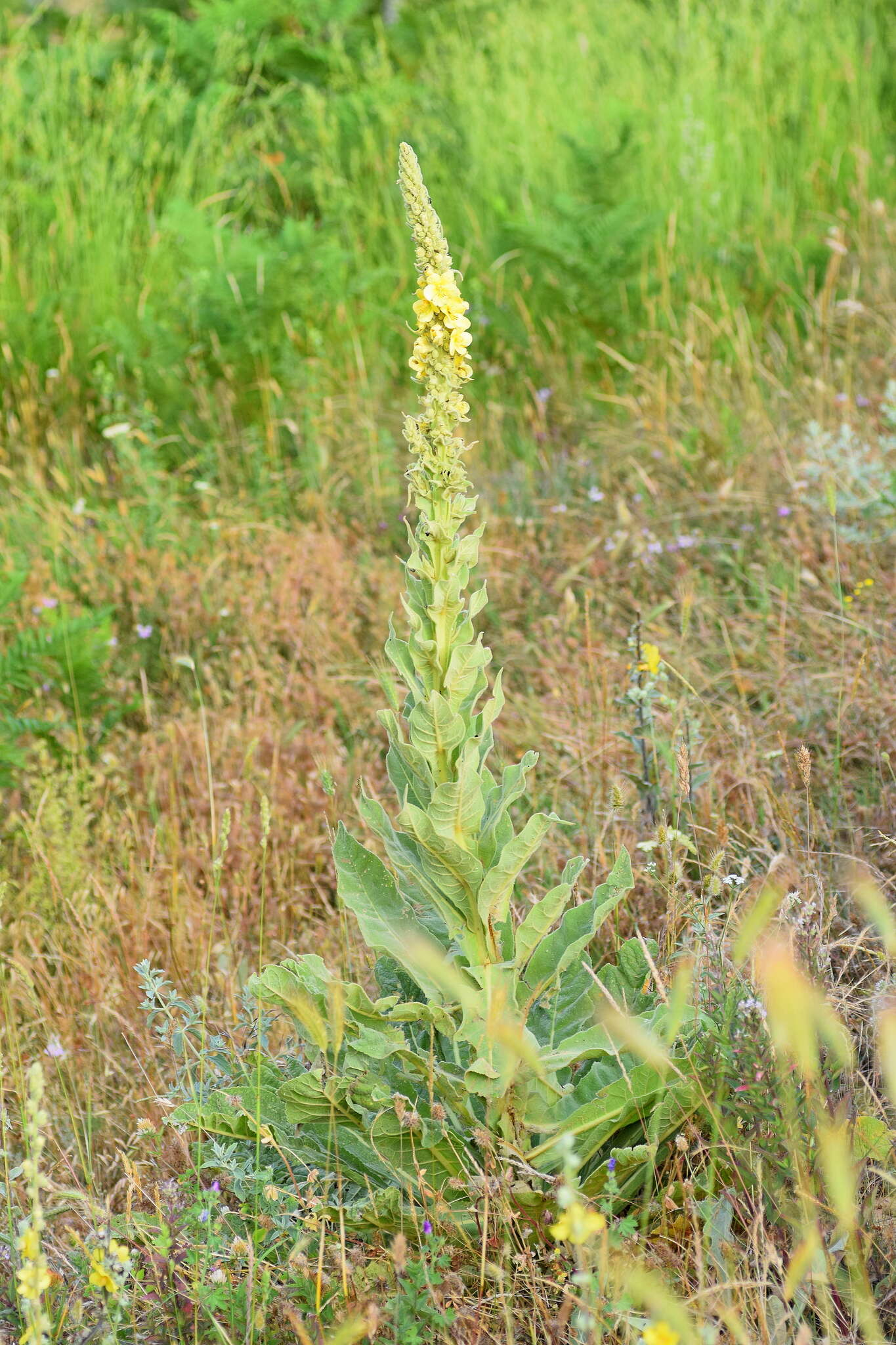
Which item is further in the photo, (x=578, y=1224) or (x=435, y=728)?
(x=435, y=728)

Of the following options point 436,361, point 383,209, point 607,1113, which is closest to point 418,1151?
point 607,1113

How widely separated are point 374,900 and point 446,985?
10.7 inches

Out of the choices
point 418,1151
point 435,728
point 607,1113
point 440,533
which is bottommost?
point 418,1151

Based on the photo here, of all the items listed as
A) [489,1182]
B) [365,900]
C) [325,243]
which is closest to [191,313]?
[325,243]

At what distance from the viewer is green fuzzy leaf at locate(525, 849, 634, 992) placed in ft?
5.60

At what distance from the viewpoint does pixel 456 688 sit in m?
1.57

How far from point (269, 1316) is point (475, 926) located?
1.90 ft

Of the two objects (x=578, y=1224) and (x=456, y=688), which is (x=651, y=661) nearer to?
(x=456, y=688)

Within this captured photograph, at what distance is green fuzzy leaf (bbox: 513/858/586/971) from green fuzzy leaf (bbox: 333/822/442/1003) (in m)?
0.13

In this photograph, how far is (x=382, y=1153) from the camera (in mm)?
1658

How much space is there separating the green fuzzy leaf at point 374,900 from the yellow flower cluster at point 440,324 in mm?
633

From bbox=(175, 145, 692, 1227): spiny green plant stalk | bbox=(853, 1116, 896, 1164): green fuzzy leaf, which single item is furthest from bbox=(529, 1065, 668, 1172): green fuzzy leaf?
bbox=(853, 1116, 896, 1164): green fuzzy leaf

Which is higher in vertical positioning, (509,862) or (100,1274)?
(509,862)

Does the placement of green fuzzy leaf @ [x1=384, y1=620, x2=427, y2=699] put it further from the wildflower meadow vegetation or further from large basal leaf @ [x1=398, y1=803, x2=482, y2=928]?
large basal leaf @ [x1=398, y1=803, x2=482, y2=928]
